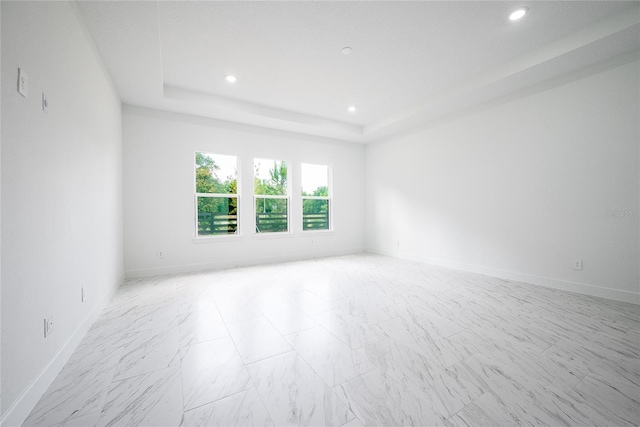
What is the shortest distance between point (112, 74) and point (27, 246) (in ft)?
9.04

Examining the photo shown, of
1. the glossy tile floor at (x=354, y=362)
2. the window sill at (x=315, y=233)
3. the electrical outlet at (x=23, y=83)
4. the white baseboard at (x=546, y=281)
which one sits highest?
the electrical outlet at (x=23, y=83)

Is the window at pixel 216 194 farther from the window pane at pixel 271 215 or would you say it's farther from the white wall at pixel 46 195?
the white wall at pixel 46 195

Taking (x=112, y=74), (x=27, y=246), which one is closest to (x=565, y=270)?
(x=27, y=246)

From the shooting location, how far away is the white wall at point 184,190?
13.2ft

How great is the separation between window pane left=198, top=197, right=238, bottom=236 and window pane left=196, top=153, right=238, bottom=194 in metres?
0.18

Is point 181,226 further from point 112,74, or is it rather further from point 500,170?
point 500,170

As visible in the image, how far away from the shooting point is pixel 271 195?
5289 mm

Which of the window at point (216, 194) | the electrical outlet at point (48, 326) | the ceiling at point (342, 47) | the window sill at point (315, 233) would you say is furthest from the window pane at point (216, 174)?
the electrical outlet at point (48, 326)

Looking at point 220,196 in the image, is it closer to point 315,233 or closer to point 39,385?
point 315,233

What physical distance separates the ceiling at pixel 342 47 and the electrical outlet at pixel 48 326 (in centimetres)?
246

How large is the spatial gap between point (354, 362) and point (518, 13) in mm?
3498

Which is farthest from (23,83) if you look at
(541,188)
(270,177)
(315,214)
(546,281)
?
(546,281)

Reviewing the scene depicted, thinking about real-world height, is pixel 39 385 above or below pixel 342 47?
below

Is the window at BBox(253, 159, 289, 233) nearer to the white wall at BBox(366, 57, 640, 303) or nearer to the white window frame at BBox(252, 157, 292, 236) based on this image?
the white window frame at BBox(252, 157, 292, 236)
